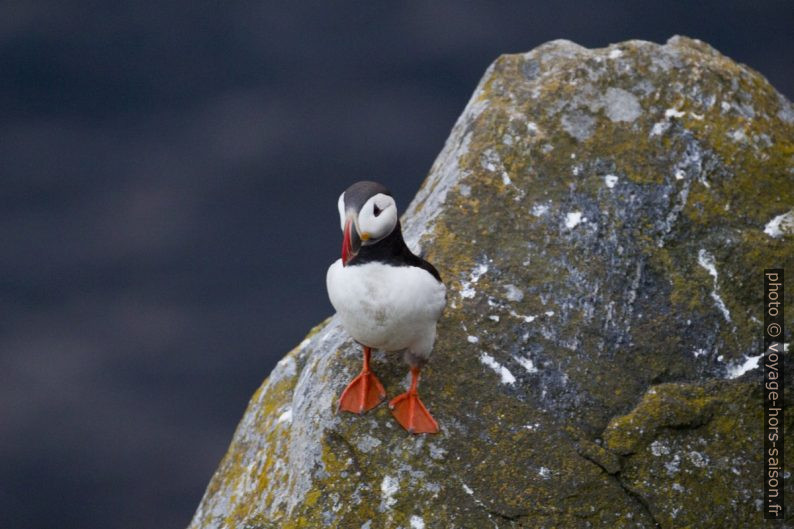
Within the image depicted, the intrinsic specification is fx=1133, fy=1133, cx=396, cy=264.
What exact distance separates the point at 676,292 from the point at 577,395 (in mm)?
838

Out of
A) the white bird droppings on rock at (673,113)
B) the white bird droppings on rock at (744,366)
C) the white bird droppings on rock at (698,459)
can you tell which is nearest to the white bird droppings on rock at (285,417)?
the white bird droppings on rock at (698,459)

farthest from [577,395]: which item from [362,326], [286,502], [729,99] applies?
[729,99]

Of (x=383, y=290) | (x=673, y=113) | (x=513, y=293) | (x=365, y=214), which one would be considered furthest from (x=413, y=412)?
(x=673, y=113)

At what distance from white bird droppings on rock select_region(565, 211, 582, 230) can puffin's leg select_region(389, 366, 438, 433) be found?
51.0 inches

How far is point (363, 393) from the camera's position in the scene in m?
5.57

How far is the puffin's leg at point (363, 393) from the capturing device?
556 centimetres

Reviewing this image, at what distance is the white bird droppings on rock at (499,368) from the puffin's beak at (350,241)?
979 mm

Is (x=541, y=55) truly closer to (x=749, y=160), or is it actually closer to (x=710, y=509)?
(x=749, y=160)

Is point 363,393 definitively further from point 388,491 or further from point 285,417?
point 285,417

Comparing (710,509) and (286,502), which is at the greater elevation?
(286,502)

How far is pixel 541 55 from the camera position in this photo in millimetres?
7199

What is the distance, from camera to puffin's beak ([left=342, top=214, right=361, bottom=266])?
5.01m

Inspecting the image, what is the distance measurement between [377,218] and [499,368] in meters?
1.17

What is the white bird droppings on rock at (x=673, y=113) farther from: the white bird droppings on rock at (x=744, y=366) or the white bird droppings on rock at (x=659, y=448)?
the white bird droppings on rock at (x=659, y=448)
